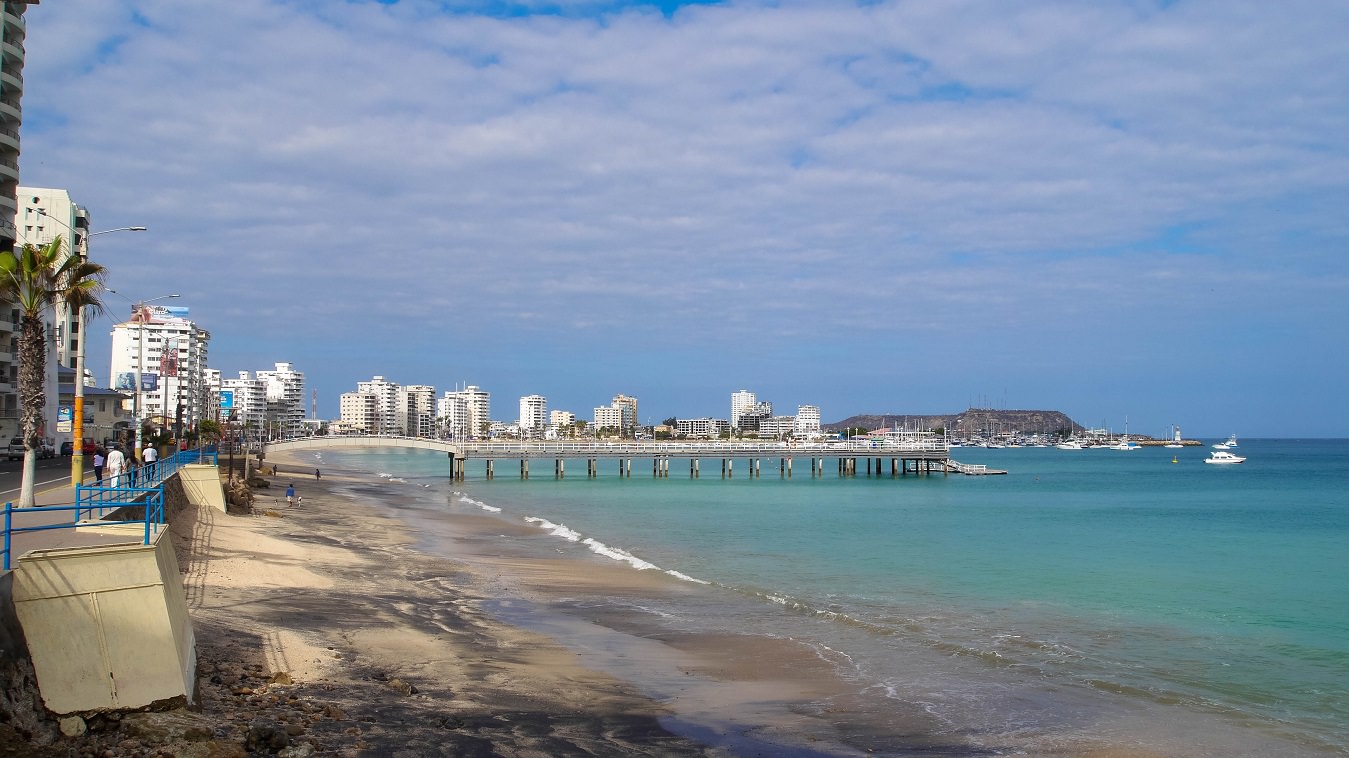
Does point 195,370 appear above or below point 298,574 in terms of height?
above

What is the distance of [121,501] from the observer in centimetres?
1308

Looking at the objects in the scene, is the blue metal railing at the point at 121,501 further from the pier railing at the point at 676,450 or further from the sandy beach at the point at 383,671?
the pier railing at the point at 676,450

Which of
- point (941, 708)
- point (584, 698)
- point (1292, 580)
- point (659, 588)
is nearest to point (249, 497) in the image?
point (659, 588)

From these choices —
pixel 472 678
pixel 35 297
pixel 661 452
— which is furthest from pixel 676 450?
pixel 472 678

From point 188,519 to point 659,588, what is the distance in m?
13.4

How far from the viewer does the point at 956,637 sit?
16.5m

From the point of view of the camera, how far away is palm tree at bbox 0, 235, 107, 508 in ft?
51.3

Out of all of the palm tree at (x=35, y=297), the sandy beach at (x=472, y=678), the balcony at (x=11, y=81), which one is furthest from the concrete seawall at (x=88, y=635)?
the balcony at (x=11, y=81)

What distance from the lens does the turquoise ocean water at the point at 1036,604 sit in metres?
12.0

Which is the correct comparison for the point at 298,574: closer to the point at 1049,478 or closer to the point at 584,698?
the point at 584,698

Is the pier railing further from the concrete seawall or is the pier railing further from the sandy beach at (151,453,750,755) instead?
the concrete seawall

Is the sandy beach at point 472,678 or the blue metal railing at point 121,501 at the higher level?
the blue metal railing at point 121,501

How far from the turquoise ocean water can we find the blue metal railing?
28.9 ft

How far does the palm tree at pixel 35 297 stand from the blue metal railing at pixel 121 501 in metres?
1.36
